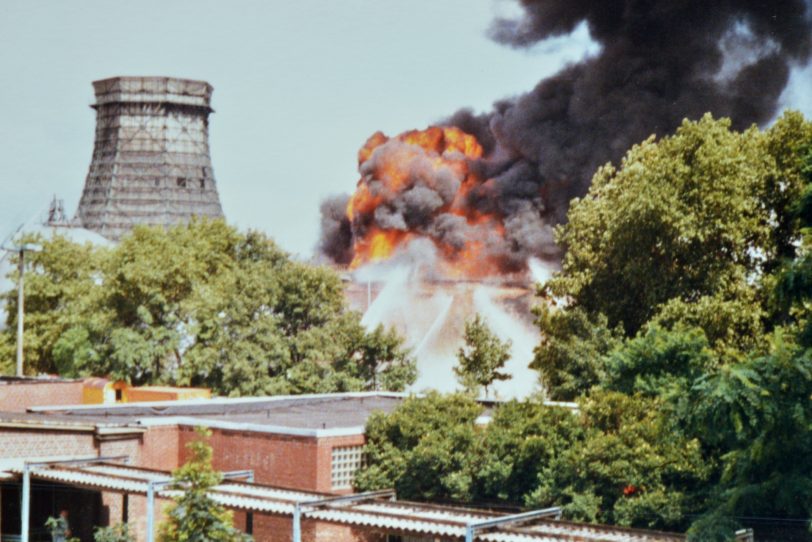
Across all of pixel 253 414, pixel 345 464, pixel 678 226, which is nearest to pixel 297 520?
pixel 345 464

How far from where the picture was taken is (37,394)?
1563 inches

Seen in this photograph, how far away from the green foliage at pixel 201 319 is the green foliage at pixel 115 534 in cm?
1629

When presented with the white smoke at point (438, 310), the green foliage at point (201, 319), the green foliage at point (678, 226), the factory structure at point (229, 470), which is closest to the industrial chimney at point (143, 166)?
the white smoke at point (438, 310)

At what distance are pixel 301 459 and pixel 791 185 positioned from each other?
51.8 feet

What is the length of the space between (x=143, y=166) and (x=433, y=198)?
69.5 feet

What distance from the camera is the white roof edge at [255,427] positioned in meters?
25.3

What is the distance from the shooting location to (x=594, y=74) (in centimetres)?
6053

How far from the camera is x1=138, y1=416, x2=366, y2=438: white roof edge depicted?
25312 mm

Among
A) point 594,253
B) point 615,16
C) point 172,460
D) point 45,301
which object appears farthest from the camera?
point 615,16

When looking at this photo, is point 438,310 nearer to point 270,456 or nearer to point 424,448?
point 270,456

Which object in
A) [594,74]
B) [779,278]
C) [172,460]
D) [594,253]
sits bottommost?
[172,460]

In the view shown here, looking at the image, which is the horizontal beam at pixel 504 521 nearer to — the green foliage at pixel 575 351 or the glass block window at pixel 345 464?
the glass block window at pixel 345 464

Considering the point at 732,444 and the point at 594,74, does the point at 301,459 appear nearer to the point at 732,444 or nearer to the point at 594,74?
the point at 732,444

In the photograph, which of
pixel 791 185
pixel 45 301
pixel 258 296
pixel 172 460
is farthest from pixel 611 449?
pixel 45 301
